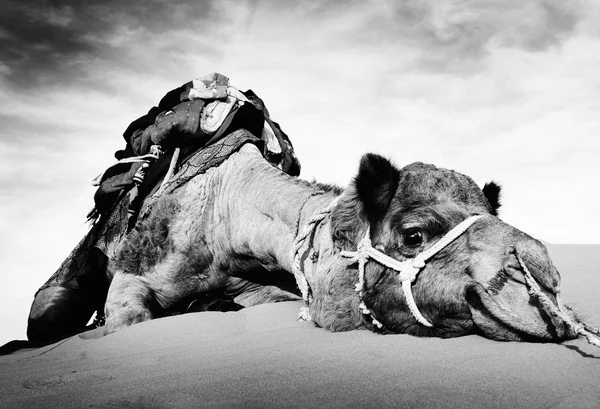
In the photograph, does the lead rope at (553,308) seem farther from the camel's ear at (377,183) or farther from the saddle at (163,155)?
the saddle at (163,155)

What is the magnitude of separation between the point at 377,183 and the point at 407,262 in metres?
0.50

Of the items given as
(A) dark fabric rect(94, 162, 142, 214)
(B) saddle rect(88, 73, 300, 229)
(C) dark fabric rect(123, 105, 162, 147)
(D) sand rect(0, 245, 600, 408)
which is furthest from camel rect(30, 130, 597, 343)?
(C) dark fabric rect(123, 105, 162, 147)

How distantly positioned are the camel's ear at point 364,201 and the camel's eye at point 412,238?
24 centimetres

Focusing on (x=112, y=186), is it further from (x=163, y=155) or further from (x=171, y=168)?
(x=171, y=168)

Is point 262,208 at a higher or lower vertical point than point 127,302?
higher

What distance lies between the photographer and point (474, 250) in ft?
7.59

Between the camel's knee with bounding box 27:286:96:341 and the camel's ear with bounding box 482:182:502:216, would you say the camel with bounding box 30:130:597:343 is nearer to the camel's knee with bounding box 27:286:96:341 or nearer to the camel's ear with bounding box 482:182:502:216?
the camel's ear with bounding box 482:182:502:216

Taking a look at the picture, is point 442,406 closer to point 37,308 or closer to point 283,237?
point 283,237

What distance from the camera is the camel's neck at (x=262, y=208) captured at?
356cm

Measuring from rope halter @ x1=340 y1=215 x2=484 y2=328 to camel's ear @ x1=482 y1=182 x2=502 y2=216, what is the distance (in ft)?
2.09

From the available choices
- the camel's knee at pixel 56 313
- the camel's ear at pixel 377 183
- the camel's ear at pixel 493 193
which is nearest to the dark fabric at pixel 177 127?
the camel's knee at pixel 56 313

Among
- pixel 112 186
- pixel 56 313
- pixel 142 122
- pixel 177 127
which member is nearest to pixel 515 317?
pixel 177 127

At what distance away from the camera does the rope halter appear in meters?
2.42

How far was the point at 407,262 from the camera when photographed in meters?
2.53
